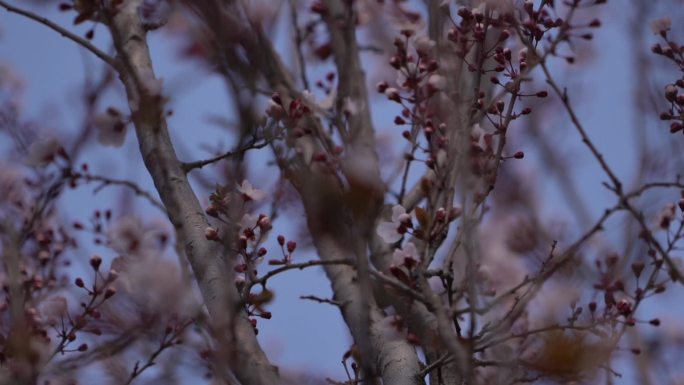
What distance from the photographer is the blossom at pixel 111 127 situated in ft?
8.52

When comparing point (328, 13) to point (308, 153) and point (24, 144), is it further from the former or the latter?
point (24, 144)

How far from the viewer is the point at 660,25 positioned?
8.76 ft

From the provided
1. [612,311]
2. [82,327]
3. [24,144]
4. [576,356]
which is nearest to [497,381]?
[576,356]

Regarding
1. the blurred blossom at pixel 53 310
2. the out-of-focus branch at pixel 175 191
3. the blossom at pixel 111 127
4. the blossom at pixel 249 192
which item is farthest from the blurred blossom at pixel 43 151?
the blossom at pixel 249 192

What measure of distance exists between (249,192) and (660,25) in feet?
4.87

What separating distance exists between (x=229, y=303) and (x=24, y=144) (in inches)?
77.1

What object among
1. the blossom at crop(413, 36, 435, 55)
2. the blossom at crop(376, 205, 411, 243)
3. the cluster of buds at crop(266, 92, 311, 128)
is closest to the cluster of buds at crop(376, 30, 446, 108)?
the blossom at crop(413, 36, 435, 55)

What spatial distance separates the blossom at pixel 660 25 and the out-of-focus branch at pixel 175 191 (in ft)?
5.32

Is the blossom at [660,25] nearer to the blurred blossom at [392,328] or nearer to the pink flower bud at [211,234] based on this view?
the blurred blossom at [392,328]

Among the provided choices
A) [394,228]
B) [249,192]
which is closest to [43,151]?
[249,192]

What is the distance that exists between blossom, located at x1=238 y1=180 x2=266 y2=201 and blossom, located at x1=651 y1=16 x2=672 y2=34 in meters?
1.43

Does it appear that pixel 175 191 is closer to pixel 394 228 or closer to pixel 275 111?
pixel 275 111

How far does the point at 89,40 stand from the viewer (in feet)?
8.75

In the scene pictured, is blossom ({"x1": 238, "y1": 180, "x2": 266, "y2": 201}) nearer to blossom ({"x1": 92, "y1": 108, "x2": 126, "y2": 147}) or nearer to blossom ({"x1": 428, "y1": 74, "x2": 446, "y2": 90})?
blossom ({"x1": 92, "y1": 108, "x2": 126, "y2": 147})
